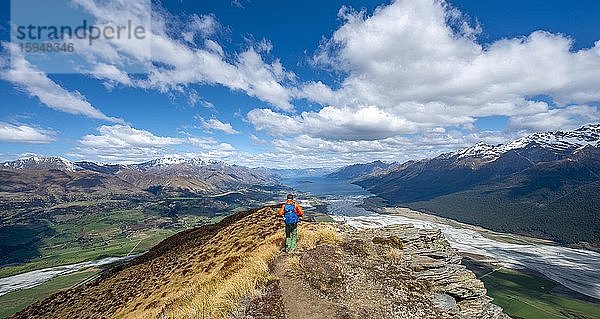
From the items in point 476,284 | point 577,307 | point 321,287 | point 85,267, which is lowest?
point 577,307

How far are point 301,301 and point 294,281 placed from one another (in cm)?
212

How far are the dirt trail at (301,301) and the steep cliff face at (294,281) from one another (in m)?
0.06

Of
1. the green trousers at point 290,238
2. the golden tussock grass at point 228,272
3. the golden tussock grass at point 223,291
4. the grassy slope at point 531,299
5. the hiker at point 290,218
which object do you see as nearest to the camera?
the golden tussock grass at point 223,291

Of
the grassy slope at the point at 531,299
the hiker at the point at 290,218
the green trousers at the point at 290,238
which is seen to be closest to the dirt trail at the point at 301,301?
the green trousers at the point at 290,238

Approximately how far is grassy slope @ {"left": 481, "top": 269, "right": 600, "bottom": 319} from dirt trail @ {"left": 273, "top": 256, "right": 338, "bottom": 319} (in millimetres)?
144642

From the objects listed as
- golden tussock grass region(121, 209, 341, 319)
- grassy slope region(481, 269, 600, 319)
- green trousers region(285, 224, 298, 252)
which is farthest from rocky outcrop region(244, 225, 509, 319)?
grassy slope region(481, 269, 600, 319)

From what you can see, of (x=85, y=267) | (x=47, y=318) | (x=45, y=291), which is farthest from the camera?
(x=85, y=267)

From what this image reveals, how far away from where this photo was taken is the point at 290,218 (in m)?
23.1

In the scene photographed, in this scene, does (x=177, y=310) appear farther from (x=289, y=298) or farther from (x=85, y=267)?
(x=85, y=267)

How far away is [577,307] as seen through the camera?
138 metres

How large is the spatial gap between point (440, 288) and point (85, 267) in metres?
236

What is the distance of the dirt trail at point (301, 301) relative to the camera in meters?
16.5

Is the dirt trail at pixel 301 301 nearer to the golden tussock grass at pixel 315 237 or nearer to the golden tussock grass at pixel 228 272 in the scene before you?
the golden tussock grass at pixel 228 272

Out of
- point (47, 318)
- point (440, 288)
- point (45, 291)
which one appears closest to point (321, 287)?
point (440, 288)
